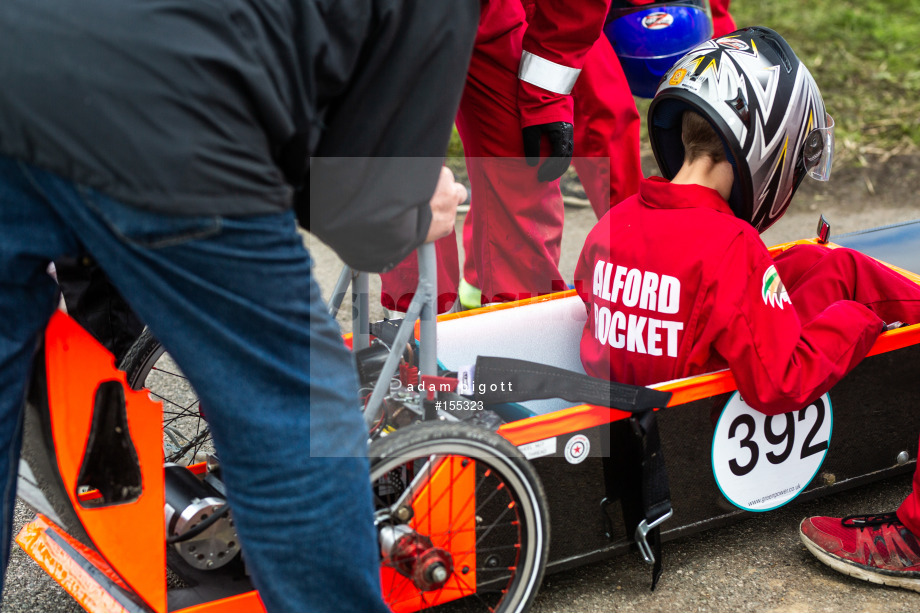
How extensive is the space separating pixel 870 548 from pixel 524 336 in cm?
96

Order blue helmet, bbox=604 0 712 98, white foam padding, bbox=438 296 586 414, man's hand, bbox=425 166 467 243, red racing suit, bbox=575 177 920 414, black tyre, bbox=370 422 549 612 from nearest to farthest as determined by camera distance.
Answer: man's hand, bbox=425 166 467 243 → black tyre, bbox=370 422 549 612 → red racing suit, bbox=575 177 920 414 → white foam padding, bbox=438 296 586 414 → blue helmet, bbox=604 0 712 98

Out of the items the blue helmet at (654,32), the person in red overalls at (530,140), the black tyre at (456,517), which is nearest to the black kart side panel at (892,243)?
the person in red overalls at (530,140)

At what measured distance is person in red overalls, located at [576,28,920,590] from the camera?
77.9 inches

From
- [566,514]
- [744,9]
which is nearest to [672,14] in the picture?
[566,514]

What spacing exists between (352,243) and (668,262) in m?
0.81

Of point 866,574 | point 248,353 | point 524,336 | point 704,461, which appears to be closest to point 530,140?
point 524,336

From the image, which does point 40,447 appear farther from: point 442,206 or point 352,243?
point 442,206

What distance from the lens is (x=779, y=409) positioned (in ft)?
6.70

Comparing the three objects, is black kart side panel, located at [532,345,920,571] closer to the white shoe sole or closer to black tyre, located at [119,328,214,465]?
the white shoe sole

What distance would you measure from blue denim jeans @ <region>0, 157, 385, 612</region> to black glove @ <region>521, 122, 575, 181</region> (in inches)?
66.8

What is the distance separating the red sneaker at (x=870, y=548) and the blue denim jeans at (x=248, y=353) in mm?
1202

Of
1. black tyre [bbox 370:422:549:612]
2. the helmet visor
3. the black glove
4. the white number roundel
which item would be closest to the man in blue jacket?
black tyre [bbox 370:422:549:612]

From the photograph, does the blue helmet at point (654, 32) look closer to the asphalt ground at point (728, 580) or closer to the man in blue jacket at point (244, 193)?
the asphalt ground at point (728, 580)

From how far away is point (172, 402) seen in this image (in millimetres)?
2666
